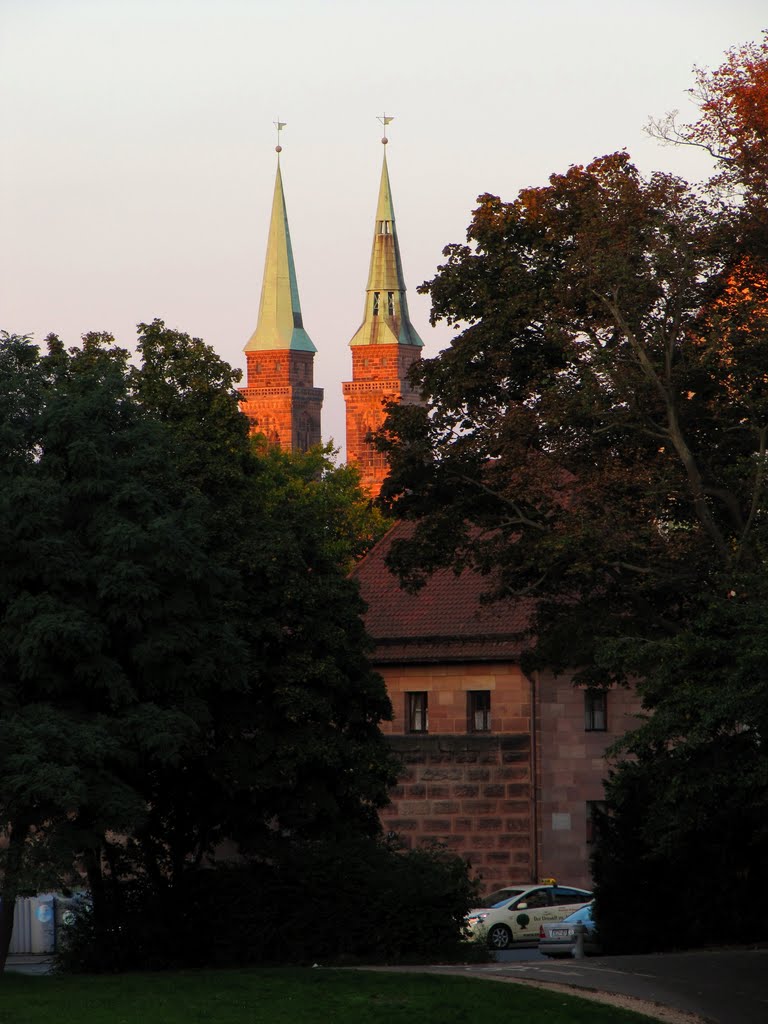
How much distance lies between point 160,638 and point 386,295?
149165 mm

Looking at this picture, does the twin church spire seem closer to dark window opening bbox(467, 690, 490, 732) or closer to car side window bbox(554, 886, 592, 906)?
dark window opening bbox(467, 690, 490, 732)

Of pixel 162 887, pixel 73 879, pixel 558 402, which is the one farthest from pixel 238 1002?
pixel 558 402

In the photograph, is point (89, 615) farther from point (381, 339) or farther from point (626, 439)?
point (381, 339)

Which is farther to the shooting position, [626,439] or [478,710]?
[478,710]

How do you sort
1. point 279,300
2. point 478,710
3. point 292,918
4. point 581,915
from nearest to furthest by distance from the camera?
point 292,918
point 581,915
point 478,710
point 279,300

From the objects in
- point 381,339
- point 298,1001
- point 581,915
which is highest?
point 381,339

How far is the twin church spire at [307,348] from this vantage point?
171625 mm

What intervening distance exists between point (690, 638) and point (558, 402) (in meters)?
4.70

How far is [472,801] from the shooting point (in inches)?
1695

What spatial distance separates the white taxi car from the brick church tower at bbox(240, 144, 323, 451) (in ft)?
438

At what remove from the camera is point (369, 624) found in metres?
45.0

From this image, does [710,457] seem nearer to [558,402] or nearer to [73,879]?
[558,402]

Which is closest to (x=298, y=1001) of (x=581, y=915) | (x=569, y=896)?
(x=581, y=915)

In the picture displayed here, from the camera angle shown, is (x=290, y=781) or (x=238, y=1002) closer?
(x=238, y=1002)
